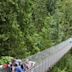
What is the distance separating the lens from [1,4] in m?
14.7

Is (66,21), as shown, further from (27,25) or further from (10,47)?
(10,47)

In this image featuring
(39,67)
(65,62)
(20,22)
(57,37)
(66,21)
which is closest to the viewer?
(39,67)

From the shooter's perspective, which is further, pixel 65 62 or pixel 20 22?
pixel 65 62

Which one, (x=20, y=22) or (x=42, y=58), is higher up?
(x=20, y=22)

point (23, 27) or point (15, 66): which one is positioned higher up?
point (15, 66)

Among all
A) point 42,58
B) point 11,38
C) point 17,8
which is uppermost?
point 17,8

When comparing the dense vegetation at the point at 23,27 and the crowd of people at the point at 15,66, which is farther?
the dense vegetation at the point at 23,27

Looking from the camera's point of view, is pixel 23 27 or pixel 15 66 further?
pixel 23 27

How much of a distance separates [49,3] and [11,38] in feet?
38.2

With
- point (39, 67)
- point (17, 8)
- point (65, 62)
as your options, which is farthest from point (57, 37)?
point (39, 67)

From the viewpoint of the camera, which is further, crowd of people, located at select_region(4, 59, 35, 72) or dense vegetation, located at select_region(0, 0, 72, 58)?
dense vegetation, located at select_region(0, 0, 72, 58)

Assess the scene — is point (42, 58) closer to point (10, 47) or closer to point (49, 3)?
point (10, 47)

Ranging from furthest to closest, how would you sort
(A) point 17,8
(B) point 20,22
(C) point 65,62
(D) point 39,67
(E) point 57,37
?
(E) point 57,37 → (C) point 65,62 → (B) point 20,22 → (A) point 17,8 → (D) point 39,67

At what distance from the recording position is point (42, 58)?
1542 centimetres
